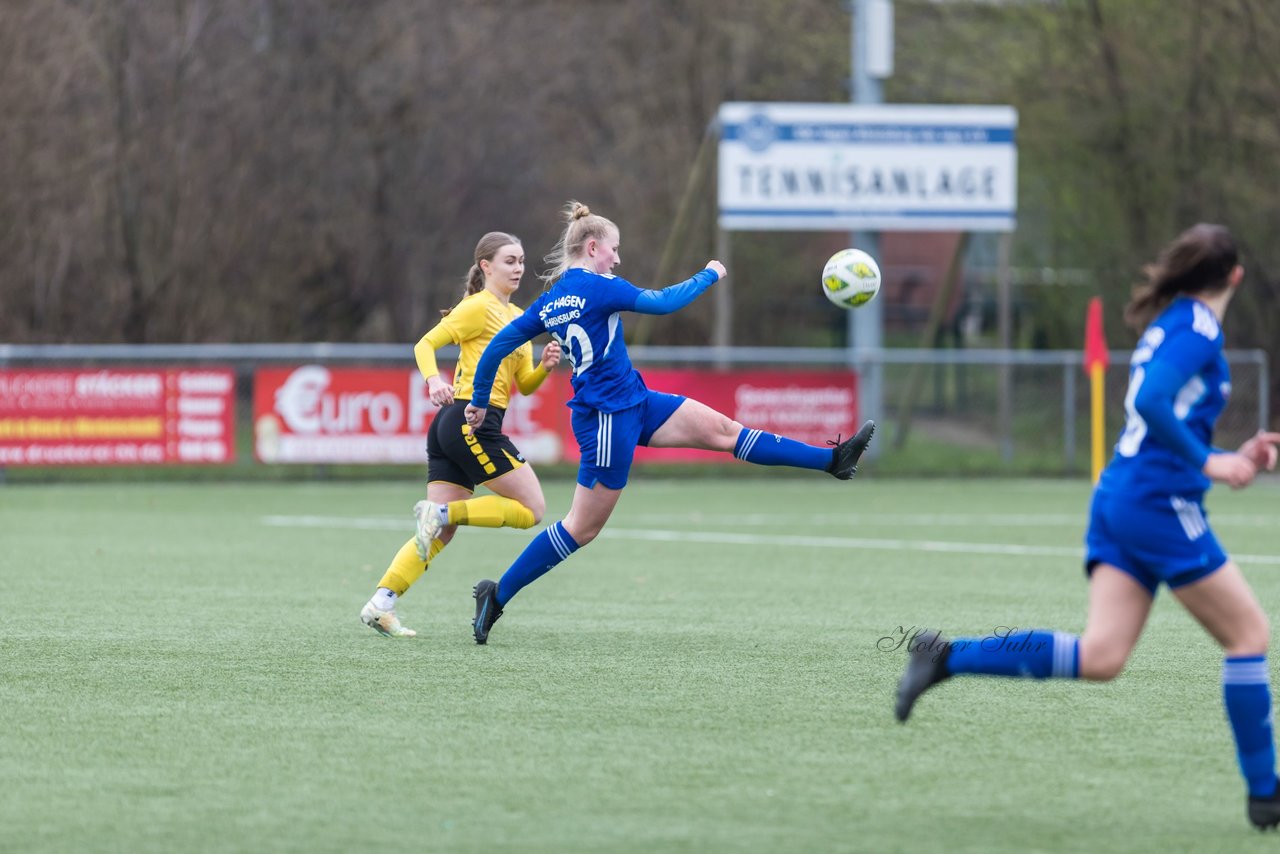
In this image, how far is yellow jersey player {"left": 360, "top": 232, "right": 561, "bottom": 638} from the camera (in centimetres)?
888

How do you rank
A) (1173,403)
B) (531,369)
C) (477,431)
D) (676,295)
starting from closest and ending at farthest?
(1173,403) < (676,295) < (477,431) < (531,369)

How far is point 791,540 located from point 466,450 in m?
6.30

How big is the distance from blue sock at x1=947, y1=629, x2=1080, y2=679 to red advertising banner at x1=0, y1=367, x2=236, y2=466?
53.7ft

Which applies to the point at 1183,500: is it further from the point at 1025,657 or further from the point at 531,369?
the point at 531,369

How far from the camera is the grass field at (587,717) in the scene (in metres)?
5.10

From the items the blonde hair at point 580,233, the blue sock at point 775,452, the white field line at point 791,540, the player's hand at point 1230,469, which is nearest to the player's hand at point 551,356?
the blonde hair at point 580,233

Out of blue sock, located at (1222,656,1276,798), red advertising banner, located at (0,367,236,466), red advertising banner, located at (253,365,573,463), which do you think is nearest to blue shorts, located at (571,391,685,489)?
blue sock, located at (1222,656,1276,798)

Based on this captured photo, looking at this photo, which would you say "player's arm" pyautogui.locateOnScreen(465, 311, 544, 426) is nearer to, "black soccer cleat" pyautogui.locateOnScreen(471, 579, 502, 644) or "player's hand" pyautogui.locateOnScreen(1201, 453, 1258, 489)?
"black soccer cleat" pyautogui.locateOnScreen(471, 579, 502, 644)

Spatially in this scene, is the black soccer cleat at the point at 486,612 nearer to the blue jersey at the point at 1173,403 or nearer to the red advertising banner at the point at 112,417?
the blue jersey at the point at 1173,403

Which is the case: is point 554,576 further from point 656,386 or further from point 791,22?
point 791,22

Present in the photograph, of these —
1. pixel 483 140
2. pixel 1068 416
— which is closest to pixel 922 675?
pixel 1068 416

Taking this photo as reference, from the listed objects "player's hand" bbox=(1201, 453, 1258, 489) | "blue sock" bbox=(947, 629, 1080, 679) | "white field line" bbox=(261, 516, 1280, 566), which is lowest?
"white field line" bbox=(261, 516, 1280, 566)

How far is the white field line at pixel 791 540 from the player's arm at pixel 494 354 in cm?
612

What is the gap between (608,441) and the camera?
825 cm
